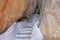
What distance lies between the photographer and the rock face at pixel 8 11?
1.00m

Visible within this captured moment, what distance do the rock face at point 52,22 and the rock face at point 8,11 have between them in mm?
238

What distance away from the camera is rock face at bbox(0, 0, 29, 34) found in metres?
1.00

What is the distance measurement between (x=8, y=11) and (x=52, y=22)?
1.13 ft

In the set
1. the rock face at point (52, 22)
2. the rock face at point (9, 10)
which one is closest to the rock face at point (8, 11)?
the rock face at point (9, 10)

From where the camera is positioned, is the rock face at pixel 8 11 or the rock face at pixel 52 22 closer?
the rock face at pixel 52 22

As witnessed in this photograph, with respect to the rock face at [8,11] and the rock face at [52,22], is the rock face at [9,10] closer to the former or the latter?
the rock face at [8,11]

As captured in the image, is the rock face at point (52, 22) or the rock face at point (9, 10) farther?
the rock face at point (9, 10)

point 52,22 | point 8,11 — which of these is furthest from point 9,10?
point 52,22

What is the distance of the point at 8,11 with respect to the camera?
3.34 ft

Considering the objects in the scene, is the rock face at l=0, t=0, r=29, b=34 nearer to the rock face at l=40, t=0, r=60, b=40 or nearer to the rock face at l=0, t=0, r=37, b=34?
the rock face at l=0, t=0, r=37, b=34

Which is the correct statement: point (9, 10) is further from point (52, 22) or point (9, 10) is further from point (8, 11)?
point (52, 22)

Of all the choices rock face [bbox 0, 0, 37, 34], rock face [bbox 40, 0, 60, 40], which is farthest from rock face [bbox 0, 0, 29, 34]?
rock face [bbox 40, 0, 60, 40]

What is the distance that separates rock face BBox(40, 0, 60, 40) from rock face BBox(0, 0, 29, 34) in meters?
0.24

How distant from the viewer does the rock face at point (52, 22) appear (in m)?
0.80
